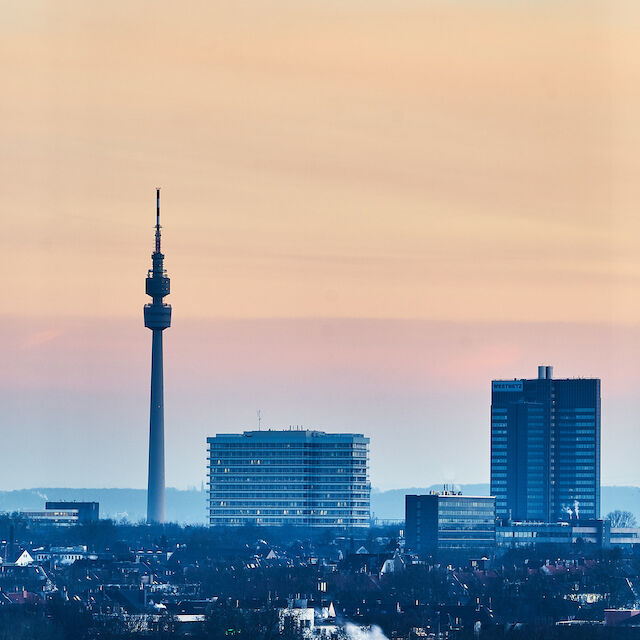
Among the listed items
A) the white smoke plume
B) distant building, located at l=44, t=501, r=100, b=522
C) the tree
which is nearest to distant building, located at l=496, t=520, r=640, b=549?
the tree

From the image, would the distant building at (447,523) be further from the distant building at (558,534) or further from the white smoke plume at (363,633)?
the white smoke plume at (363,633)

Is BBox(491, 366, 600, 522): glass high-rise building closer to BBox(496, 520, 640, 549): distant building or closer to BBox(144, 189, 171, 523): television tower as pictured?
BBox(496, 520, 640, 549): distant building

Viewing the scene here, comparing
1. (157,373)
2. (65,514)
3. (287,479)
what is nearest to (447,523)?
(157,373)

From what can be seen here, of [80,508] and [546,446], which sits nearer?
[546,446]

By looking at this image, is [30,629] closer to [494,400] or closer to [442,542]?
[442,542]

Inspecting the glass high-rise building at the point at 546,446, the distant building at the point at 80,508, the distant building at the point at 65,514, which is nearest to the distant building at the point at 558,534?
the glass high-rise building at the point at 546,446

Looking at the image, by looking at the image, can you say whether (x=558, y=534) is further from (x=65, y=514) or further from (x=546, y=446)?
(x=65, y=514)
